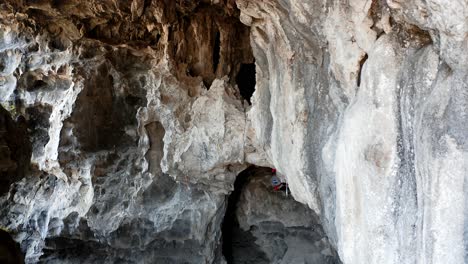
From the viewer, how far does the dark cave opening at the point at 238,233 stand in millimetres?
7121

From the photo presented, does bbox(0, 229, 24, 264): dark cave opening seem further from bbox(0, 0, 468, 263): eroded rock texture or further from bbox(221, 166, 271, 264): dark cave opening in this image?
bbox(221, 166, 271, 264): dark cave opening

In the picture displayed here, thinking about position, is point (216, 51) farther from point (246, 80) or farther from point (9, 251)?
point (9, 251)

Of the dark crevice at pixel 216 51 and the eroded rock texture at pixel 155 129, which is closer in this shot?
the eroded rock texture at pixel 155 129

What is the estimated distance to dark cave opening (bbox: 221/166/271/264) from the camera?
712 centimetres

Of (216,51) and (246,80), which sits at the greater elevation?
(216,51)

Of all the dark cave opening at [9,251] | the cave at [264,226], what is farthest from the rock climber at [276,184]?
the dark cave opening at [9,251]

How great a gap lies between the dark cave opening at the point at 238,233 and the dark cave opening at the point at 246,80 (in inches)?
48.9

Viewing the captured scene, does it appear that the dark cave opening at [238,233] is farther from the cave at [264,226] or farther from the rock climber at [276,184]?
the rock climber at [276,184]

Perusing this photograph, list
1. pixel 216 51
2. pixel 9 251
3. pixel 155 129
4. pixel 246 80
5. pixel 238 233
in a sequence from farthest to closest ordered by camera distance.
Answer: pixel 238 233, pixel 246 80, pixel 9 251, pixel 216 51, pixel 155 129

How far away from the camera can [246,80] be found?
7078mm

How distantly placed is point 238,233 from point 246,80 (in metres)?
2.54

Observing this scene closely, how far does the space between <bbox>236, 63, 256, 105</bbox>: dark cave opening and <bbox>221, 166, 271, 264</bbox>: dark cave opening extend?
4.07ft

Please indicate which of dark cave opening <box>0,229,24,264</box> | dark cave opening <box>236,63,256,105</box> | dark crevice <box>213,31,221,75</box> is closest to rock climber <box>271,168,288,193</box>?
dark cave opening <box>236,63,256,105</box>

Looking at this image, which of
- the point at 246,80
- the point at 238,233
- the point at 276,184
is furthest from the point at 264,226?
the point at 246,80
